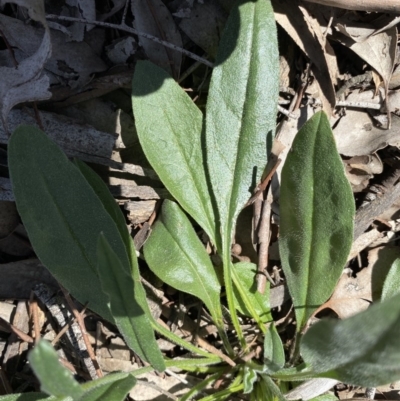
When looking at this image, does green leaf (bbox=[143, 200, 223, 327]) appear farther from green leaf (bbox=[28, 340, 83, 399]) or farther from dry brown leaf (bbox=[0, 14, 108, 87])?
green leaf (bbox=[28, 340, 83, 399])

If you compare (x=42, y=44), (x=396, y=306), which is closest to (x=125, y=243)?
(x=42, y=44)

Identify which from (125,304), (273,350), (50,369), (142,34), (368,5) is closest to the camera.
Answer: (50,369)

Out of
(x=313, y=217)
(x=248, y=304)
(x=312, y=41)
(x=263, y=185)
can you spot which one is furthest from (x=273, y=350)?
(x=312, y=41)

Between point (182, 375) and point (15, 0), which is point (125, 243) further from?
point (15, 0)

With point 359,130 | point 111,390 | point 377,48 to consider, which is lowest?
point 111,390

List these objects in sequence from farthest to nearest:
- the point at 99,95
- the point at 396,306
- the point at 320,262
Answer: the point at 99,95 → the point at 320,262 → the point at 396,306

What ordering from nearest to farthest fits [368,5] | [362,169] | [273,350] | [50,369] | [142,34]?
[50,369] → [273,350] → [368,5] → [142,34] → [362,169]

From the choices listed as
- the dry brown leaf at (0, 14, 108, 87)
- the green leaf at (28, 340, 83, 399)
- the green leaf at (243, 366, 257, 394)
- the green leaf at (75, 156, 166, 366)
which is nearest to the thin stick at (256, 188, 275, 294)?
the green leaf at (243, 366, 257, 394)

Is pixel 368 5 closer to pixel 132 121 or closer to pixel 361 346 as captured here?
pixel 132 121
